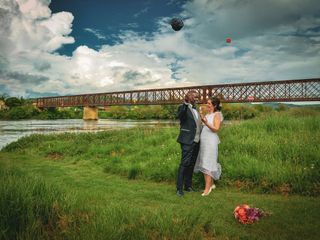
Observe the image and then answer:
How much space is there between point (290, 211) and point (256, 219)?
3.20 feet

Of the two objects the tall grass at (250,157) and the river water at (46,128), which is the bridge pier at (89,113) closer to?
the river water at (46,128)

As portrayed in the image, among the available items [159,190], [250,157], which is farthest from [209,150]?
[250,157]

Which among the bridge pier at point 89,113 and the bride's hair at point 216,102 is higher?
→ the bride's hair at point 216,102

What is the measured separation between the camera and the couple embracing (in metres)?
6.64

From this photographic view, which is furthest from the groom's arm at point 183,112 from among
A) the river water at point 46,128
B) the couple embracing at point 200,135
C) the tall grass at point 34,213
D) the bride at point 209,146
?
the river water at point 46,128

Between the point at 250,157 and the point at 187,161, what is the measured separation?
2.26 meters

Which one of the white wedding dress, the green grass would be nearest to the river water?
the green grass

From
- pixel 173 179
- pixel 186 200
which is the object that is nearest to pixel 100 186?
pixel 173 179

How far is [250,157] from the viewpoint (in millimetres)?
8156

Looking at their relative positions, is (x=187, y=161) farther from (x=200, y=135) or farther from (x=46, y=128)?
(x=46, y=128)

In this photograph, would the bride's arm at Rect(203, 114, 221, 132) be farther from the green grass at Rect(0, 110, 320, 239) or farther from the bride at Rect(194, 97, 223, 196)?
the green grass at Rect(0, 110, 320, 239)

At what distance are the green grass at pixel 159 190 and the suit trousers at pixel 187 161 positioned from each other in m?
0.36

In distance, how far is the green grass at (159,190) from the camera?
3.79 m

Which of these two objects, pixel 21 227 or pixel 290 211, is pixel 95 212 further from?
pixel 290 211
